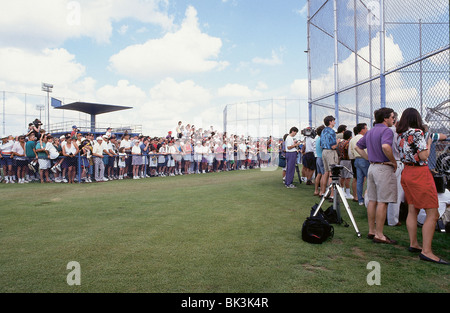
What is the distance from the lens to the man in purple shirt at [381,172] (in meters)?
4.52

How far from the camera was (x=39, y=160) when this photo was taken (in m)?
13.0

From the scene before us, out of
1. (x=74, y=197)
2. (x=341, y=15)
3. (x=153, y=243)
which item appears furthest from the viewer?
(x=341, y=15)

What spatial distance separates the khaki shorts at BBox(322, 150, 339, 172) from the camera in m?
8.20

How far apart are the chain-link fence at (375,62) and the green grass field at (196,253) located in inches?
102

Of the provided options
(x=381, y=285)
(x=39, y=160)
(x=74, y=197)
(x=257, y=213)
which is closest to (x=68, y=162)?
(x=39, y=160)

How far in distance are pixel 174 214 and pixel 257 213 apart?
5.72 feet

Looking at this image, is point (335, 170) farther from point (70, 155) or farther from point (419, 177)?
point (70, 155)

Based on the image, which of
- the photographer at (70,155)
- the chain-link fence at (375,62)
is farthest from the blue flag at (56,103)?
the chain-link fence at (375,62)

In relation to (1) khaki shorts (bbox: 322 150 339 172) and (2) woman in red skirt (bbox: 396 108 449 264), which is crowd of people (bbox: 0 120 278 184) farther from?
(2) woman in red skirt (bbox: 396 108 449 264)

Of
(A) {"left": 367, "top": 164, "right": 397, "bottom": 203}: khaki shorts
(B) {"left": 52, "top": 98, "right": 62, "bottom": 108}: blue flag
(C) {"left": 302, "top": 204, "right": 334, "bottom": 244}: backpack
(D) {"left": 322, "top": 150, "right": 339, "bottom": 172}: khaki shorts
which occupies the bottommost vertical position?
(C) {"left": 302, "top": 204, "right": 334, "bottom": 244}: backpack

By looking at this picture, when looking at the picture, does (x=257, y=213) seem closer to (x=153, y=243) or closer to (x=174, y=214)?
(x=174, y=214)

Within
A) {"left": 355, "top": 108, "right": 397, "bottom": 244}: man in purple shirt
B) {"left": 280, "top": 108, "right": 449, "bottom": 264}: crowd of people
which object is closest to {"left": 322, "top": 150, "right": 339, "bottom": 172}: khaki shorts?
{"left": 280, "top": 108, "right": 449, "bottom": 264}: crowd of people

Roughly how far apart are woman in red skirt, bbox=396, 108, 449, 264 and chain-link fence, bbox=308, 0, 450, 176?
219 cm

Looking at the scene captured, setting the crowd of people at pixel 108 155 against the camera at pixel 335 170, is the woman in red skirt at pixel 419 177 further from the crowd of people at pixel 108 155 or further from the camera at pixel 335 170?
the crowd of people at pixel 108 155
